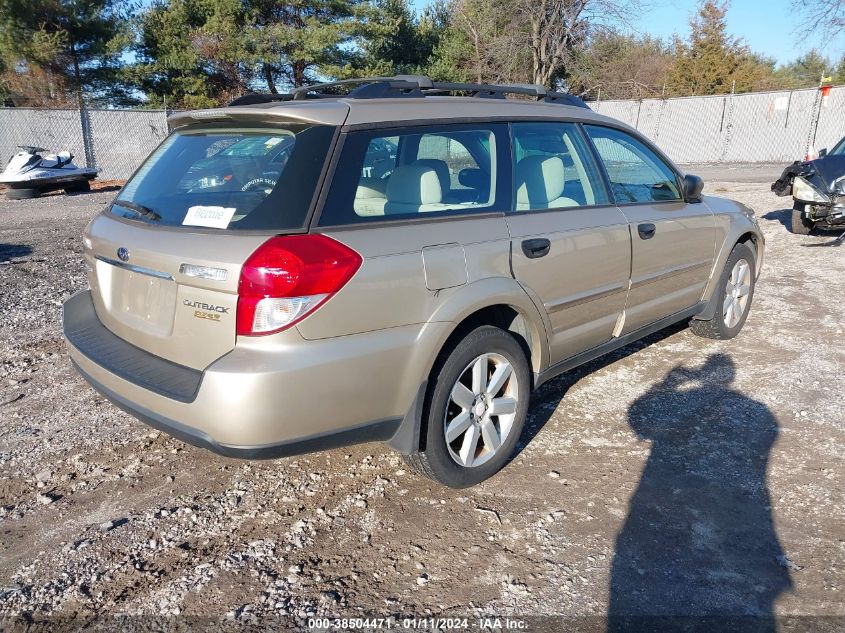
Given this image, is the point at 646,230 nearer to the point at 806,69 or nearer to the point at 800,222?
the point at 800,222

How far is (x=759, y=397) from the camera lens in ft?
13.9

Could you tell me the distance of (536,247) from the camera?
328 cm

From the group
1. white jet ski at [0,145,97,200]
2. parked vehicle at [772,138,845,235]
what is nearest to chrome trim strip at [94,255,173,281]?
parked vehicle at [772,138,845,235]

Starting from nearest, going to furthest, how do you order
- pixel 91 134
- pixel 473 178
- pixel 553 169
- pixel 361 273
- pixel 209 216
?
pixel 361 273 → pixel 209 216 → pixel 473 178 → pixel 553 169 → pixel 91 134

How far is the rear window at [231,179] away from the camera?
2578mm

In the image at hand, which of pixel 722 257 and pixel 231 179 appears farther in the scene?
pixel 722 257

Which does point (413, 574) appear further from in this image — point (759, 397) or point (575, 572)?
point (759, 397)

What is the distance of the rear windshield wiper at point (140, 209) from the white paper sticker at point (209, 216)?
227mm

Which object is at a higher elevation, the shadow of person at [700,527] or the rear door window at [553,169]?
the rear door window at [553,169]

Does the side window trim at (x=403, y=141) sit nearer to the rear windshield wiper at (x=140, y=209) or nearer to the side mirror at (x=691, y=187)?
the rear windshield wiper at (x=140, y=209)

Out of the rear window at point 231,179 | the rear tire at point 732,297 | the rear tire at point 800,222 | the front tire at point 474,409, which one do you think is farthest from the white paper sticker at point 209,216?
the rear tire at point 800,222

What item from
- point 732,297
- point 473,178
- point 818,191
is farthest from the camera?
point 818,191

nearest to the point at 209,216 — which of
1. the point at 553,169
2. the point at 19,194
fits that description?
the point at 553,169

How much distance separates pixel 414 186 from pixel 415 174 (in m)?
0.08
